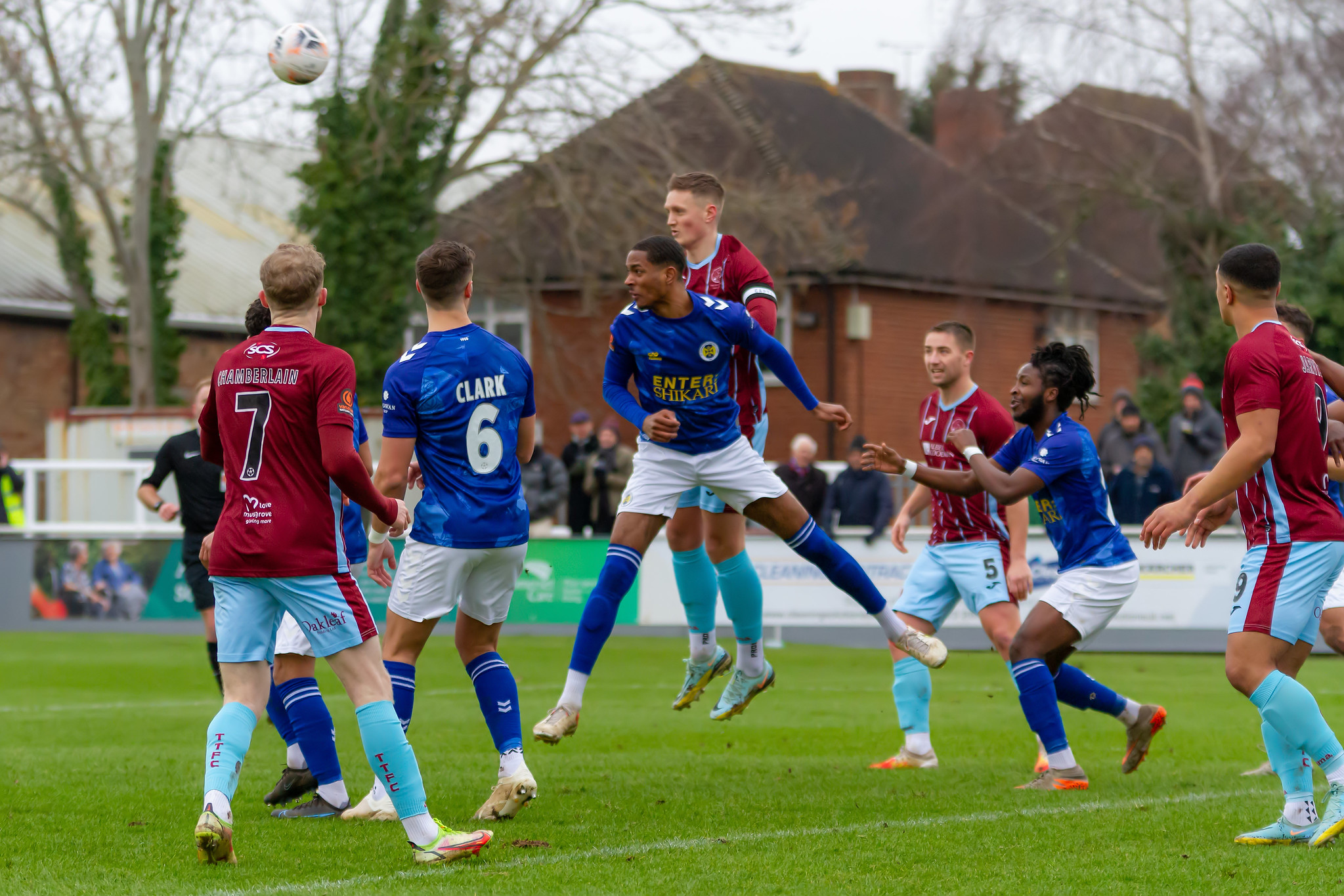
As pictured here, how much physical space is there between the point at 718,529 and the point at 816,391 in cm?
2532

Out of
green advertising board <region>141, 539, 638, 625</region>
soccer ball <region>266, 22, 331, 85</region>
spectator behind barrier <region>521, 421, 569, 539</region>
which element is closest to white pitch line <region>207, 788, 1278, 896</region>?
soccer ball <region>266, 22, 331, 85</region>

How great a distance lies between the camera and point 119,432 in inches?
1010

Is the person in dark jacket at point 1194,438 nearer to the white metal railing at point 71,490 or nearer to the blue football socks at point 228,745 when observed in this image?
the white metal railing at point 71,490

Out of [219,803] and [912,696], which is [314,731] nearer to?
[219,803]

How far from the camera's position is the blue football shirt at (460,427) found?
21.9 feet

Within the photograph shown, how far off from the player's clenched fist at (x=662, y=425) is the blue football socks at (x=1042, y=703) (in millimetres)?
2127

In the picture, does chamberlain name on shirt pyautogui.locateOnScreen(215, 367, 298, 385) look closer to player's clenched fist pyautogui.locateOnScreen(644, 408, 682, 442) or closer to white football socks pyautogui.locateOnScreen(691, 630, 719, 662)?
player's clenched fist pyautogui.locateOnScreen(644, 408, 682, 442)

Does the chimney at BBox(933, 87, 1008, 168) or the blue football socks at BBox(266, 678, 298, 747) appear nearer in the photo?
the blue football socks at BBox(266, 678, 298, 747)

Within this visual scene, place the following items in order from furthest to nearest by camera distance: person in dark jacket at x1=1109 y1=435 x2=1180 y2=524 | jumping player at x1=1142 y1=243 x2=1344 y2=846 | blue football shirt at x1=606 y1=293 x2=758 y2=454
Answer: person in dark jacket at x1=1109 y1=435 x2=1180 y2=524 → blue football shirt at x1=606 y1=293 x2=758 y2=454 → jumping player at x1=1142 y1=243 x2=1344 y2=846

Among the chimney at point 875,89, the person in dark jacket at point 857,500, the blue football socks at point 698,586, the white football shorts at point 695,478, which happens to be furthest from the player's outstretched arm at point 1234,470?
the chimney at point 875,89

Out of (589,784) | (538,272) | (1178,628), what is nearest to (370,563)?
(589,784)

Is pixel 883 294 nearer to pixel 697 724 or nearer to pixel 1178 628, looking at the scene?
pixel 1178 628

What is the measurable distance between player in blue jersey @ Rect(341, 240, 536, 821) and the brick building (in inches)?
775

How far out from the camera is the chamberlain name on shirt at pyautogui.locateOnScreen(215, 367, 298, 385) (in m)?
5.73
